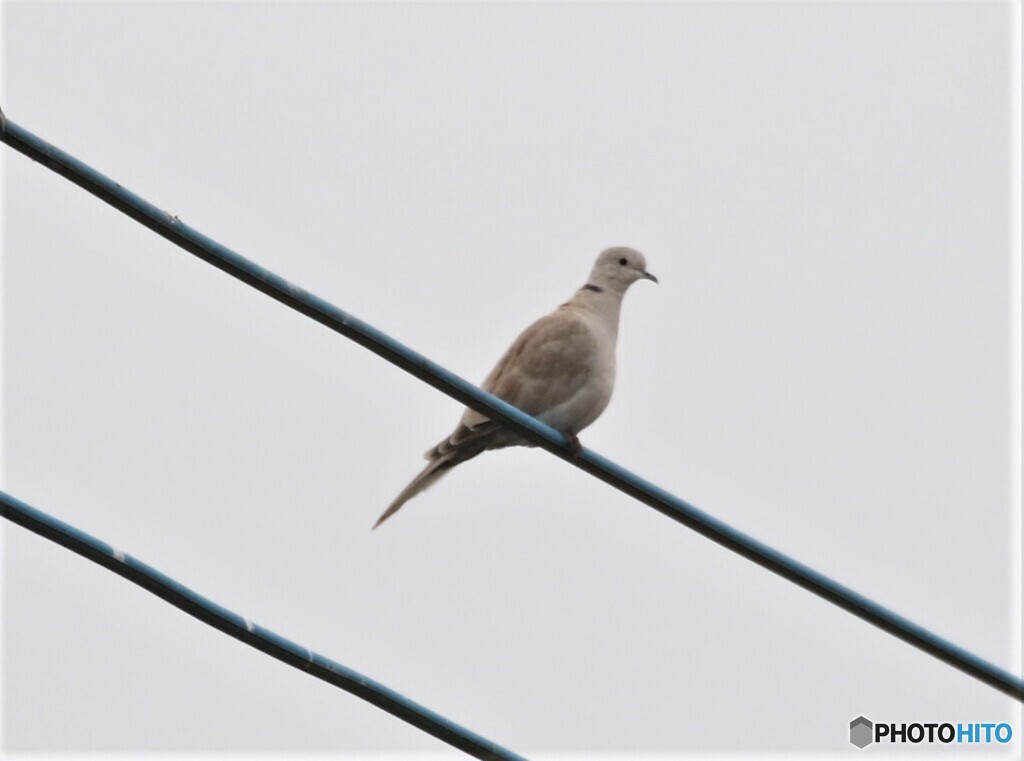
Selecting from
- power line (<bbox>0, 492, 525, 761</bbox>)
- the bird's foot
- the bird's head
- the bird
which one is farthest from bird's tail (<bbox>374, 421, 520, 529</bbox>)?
→ power line (<bbox>0, 492, 525, 761</bbox>)

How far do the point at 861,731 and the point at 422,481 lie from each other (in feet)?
6.98

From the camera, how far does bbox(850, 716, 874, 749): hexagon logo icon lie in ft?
23.8

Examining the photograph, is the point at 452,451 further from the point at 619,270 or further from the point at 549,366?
the point at 619,270

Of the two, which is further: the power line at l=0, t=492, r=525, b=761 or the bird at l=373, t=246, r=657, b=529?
the bird at l=373, t=246, r=657, b=529

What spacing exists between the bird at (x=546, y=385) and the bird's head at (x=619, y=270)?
35cm

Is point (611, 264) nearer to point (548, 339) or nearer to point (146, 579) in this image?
point (548, 339)

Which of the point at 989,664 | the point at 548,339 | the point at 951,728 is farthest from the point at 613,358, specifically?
the point at 989,664

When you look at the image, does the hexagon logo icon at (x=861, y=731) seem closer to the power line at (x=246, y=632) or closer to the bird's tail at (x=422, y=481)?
the bird's tail at (x=422, y=481)

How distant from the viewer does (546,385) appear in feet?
22.4

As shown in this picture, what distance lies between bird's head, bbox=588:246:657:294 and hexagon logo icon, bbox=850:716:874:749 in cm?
200

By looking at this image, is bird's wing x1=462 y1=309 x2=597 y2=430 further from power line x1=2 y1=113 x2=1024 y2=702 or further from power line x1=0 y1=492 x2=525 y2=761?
power line x1=0 y1=492 x2=525 y2=761

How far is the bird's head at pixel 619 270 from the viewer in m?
7.63

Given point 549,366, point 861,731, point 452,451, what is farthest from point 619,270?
point 861,731

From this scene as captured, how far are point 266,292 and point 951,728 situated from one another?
4.25 m
